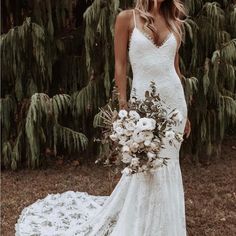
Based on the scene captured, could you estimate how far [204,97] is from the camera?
193 inches

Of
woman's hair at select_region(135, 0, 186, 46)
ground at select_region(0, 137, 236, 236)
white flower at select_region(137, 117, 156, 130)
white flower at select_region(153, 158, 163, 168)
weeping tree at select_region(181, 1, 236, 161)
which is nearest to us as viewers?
white flower at select_region(137, 117, 156, 130)

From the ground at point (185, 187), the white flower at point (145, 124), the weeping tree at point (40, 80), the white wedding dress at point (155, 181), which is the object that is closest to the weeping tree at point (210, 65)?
the ground at point (185, 187)

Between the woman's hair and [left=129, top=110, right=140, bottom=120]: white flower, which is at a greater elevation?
the woman's hair

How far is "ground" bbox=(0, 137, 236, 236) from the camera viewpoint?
148 inches

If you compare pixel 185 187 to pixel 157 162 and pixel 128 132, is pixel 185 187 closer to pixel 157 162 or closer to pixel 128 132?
pixel 157 162

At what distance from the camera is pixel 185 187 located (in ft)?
15.0

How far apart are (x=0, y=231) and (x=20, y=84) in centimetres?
177

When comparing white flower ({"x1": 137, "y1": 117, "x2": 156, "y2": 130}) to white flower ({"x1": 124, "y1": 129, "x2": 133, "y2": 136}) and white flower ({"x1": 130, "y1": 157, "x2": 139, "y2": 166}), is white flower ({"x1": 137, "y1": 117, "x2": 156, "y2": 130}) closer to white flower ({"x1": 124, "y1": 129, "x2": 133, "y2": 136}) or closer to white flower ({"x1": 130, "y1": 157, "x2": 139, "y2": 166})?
white flower ({"x1": 124, "y1": 129, "x2": 133, "y2": 136})

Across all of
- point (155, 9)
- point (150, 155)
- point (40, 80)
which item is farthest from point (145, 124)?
point (40, 80)

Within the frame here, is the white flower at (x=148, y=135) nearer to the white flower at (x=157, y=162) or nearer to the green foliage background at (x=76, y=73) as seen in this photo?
the white flower at (x=157, y=162)

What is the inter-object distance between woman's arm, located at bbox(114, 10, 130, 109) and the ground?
1.27 meters

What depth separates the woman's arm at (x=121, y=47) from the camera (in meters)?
2.80

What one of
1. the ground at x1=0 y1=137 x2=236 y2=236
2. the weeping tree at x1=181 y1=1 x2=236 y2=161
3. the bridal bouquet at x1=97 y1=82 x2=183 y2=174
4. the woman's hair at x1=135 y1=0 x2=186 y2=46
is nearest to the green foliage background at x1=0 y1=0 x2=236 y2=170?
the weeping tree at x1=181 y1=1 x2=236 y2=161

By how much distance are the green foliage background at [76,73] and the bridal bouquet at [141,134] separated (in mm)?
2091
